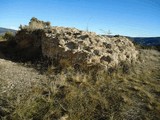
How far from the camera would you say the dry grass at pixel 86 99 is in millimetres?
5738

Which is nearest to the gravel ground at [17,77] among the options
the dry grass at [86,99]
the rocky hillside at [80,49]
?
the dry grass at [86,99]

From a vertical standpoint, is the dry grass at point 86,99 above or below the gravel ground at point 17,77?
below

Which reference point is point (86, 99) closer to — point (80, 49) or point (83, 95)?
point (83, 95)

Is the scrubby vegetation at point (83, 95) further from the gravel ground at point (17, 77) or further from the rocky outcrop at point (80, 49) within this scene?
the rocky outcrop at point (80, 49)

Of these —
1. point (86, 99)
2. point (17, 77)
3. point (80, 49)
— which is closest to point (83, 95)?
point (86, 99)

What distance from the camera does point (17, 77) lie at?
7762 millimetres

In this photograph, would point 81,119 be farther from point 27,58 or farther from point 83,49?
point 27,58

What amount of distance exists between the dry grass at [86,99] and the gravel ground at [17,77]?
22cm

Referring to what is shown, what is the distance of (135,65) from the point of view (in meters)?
11.0

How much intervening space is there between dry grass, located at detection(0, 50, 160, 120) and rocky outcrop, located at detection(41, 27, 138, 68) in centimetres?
59

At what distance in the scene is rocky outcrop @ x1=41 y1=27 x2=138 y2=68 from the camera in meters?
9.19

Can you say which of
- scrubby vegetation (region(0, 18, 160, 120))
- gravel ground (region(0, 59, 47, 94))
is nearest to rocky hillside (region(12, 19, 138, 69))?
scrubby vegetation (region(0, 18, 160, 120))

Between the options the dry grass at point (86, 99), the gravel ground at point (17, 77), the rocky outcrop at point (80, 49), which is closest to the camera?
the dry grass at point (86, 99)

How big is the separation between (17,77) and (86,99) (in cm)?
279
